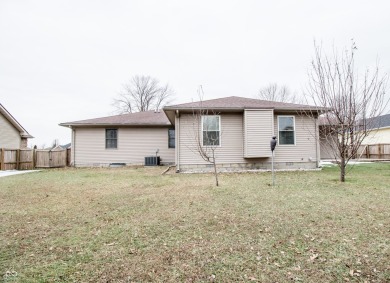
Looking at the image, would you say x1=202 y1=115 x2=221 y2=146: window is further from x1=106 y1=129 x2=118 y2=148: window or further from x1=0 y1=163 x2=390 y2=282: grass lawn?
x1=106 y1=129 x2=118 y2=148: window

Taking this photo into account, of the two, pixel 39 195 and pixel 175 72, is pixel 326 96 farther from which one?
pixel 175 72

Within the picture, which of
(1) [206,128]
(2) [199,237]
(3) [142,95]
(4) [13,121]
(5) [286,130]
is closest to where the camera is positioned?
(2) [199,237]

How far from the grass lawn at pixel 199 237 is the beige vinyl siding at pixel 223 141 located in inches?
194

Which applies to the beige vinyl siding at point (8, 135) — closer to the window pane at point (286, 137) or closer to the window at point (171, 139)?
the window at point (171, 139)

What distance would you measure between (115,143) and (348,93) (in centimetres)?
1303

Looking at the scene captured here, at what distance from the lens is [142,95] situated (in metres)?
39.1

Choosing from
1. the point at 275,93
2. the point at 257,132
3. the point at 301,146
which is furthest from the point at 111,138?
the point at 275,93

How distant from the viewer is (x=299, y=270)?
2486 mm

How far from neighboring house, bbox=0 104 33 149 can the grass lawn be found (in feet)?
46.2

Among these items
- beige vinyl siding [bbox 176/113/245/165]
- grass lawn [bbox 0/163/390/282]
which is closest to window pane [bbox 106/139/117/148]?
beige vinyl siding [bbox 176/113/245/165]

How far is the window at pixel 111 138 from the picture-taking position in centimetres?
1515

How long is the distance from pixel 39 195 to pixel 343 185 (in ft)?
29.2

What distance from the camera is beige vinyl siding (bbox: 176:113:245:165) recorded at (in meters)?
10.9

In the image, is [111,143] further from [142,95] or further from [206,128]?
[142,95]
